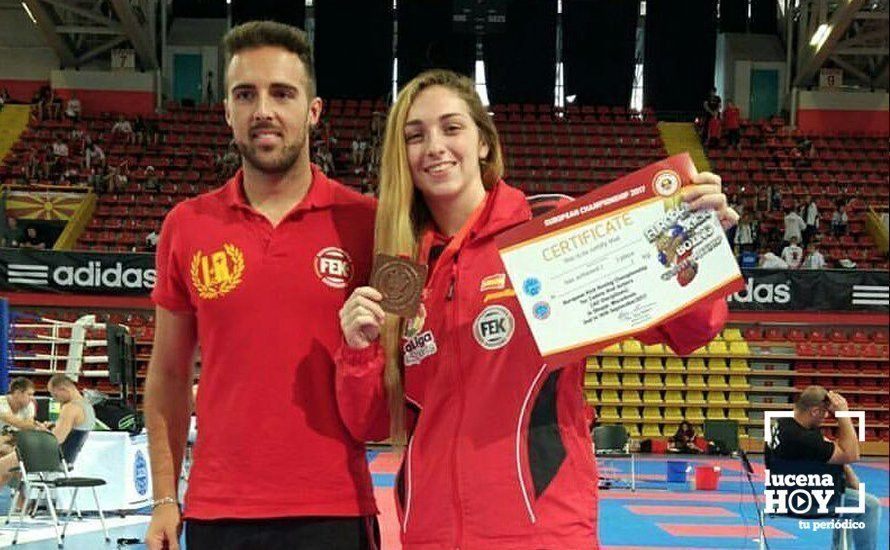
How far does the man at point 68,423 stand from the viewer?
393 inches

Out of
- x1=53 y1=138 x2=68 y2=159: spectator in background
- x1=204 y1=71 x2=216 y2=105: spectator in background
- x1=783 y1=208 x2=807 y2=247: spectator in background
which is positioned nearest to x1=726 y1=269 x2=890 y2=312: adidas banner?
x1=783 y1=208 x2=807 y2=247: spectator in background

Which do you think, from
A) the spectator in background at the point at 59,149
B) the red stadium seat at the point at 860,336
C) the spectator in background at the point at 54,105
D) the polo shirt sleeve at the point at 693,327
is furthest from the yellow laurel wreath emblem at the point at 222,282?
the spectator in background at the point at 54,105

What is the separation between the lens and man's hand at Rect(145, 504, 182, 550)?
2.85 meters

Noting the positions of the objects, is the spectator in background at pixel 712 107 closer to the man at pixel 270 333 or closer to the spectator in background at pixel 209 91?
the spectator in background at pixel 209 91

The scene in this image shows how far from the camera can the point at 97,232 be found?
805 inches

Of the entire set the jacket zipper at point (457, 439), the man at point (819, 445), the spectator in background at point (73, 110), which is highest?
the spectator in background at point (73, 110)

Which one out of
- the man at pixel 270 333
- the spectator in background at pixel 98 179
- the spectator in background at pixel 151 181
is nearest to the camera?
the man at pixel 270 333

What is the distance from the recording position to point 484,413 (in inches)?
99.0

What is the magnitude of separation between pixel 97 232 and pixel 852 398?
14.2m

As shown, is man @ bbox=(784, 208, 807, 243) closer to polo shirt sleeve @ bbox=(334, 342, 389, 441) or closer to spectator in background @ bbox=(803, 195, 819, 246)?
spectator in background @ bbox=(803, 195, 819, 246)

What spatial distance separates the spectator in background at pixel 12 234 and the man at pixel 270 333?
17036 mm

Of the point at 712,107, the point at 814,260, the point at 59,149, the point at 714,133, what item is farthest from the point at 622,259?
the point at 712,107

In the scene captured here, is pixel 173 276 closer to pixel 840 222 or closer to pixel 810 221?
pixel 810 221

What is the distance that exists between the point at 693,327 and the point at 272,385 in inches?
41.8
